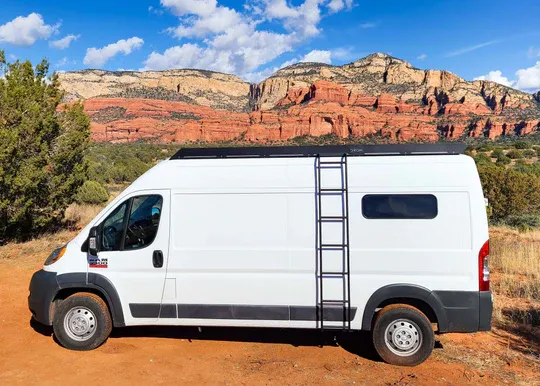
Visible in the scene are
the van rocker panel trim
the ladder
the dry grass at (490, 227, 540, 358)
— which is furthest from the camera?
the dry grass at (490, 227, 540, 358)

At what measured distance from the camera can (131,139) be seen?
107 meters

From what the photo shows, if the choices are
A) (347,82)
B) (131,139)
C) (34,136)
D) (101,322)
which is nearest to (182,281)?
(101,322)

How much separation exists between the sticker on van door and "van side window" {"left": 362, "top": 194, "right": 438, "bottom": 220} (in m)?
3.20

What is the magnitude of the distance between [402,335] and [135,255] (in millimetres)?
3342

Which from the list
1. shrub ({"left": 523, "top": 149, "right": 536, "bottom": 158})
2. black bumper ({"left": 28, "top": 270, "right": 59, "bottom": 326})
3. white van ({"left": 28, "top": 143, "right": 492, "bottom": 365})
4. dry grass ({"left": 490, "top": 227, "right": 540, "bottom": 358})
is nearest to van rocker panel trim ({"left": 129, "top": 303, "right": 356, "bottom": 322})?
white van ({"left": 28, "top": 143, "right": 492, "bottom": 365})

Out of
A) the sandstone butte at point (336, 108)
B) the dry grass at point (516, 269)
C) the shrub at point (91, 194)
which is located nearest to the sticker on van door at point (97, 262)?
the dry grass at point (516, 269)

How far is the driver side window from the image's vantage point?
516cm

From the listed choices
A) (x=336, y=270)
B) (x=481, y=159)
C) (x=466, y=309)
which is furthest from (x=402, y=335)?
(x=481, y=159)

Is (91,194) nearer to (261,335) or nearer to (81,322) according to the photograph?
(81,322)

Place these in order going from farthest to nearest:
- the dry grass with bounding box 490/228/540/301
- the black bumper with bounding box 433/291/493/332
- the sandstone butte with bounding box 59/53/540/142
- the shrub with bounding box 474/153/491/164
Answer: the sandstone butte with bounding box 59/53/540/142, the shrub with bounding box 474/153/491/164, the dry grass with bounding box 490/228/540/301, the black bumper with bounding box 433/291/493/332

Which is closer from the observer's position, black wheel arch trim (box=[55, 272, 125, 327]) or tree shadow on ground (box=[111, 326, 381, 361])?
black wheel arch trim (box=[55, 272, 125, 327])

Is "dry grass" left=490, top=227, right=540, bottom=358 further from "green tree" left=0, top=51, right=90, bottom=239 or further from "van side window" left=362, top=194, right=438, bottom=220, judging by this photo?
"green tree" left=0, top=51, right=90, bottom=239

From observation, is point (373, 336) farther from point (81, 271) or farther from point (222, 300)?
point (81, 271)

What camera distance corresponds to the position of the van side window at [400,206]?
4.76 m
